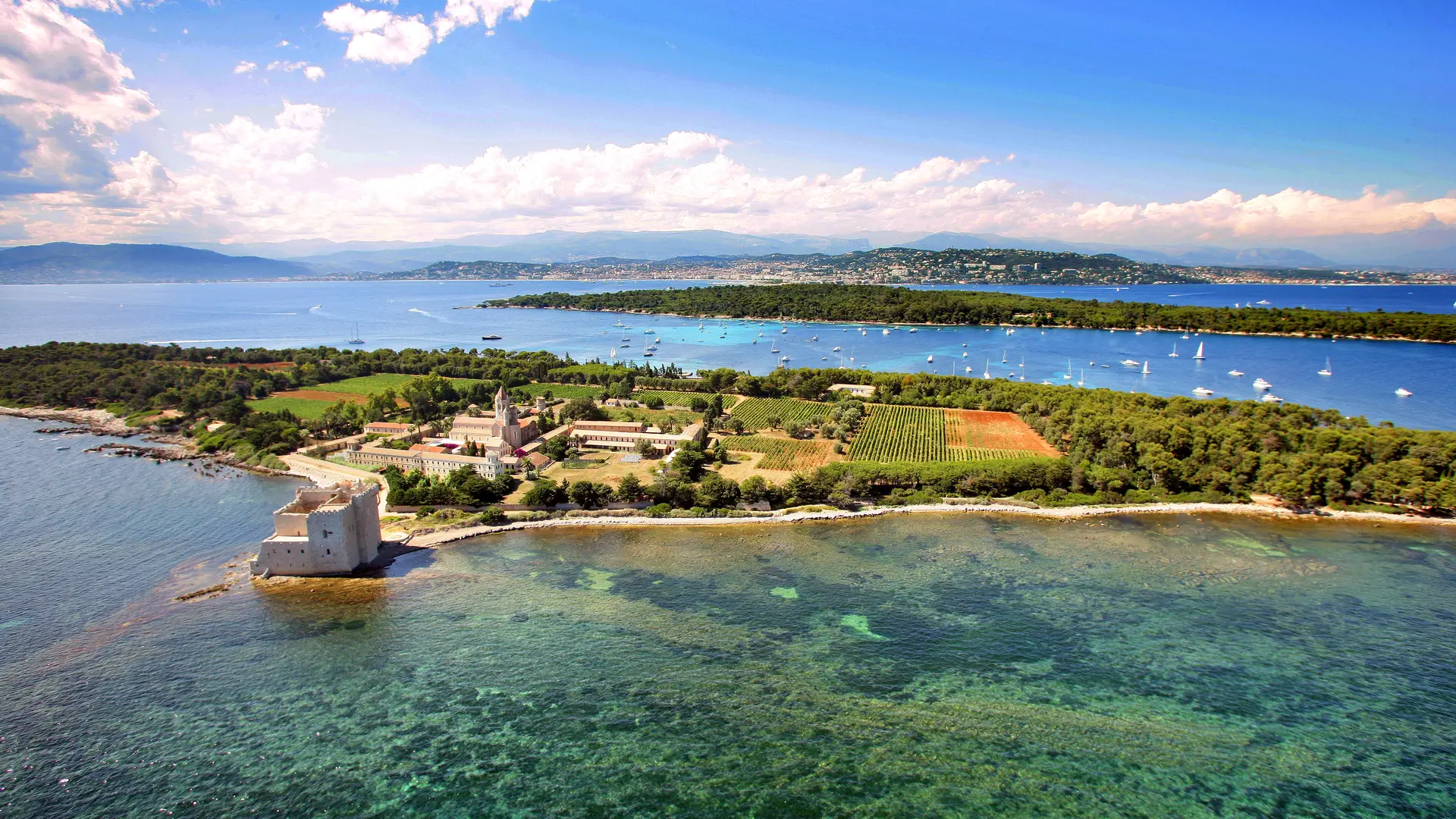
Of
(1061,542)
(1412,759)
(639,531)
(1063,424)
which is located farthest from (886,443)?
(1412,759)

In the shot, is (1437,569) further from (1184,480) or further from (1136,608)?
(1136,608)

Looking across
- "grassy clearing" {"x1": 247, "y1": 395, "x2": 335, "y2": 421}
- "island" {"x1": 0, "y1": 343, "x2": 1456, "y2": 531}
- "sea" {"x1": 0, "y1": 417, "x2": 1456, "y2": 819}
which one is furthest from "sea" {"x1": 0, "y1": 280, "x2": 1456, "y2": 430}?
"sea" {"x1": 0, "y1": 417, "x2": 1456, "y2": 819}

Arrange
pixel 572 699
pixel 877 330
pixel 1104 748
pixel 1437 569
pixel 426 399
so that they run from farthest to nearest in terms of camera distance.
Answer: pixel 877 330
pixel 426 399
pixel 1437 569
pixel 572 699
pixel 1104 748

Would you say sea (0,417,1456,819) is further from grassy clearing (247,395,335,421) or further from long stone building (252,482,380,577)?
grassy clearing (247,395,335,421)

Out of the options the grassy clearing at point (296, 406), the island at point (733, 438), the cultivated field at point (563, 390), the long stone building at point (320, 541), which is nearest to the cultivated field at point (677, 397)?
the island at point (733, 438)

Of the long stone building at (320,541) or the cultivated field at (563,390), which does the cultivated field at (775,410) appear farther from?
the long stone building at (320,541)

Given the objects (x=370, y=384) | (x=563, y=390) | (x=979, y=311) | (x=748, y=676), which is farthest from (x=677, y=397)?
(x=979, y=311)

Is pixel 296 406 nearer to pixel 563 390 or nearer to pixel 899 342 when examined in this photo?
pixel 563 390
